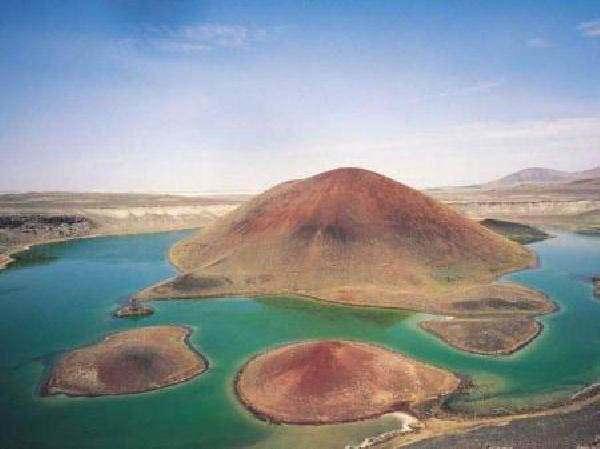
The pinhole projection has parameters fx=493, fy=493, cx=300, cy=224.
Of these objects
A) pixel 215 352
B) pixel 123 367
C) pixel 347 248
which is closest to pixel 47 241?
pixel 347 248

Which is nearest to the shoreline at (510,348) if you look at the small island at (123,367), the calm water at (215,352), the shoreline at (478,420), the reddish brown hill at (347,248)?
the calm water at (215,352)

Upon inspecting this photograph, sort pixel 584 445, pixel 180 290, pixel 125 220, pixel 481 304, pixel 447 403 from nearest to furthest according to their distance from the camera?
pixel 584 445 → pixel 447 403 → pixel 481 304 → pixel 180 290 → pixel 125 220

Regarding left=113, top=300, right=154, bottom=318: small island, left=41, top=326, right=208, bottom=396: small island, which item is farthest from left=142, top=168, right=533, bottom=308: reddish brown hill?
left=41, top=326, right=208, bottom=396: small island

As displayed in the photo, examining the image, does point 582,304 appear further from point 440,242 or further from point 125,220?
point 125,220

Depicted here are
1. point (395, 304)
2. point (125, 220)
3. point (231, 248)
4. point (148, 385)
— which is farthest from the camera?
point (125, 220)

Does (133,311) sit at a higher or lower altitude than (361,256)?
lower

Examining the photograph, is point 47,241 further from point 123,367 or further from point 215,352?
point 123,367

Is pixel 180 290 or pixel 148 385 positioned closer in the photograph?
pixel 148 385

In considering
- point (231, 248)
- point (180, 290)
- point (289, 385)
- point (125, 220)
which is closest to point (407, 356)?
point (289, 385)
